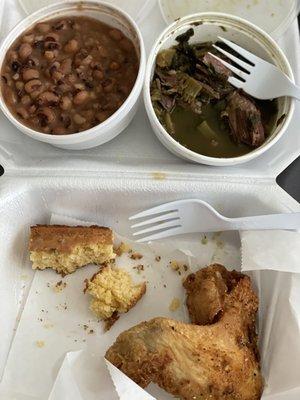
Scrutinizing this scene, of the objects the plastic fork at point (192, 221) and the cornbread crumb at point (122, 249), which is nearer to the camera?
the plastic fork at point (192, 221)

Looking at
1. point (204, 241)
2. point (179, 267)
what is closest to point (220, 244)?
point (204, 241)

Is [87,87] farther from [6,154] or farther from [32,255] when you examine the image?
[32,255]

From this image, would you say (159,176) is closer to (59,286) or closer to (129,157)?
(129,157)

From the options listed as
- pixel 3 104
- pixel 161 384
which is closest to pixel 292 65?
pixel 3 104

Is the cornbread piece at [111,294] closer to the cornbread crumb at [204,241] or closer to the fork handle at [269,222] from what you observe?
the cornbread crumb at [204,241]

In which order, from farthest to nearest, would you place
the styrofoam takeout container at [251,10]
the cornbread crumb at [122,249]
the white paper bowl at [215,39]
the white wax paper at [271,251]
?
the styrofoam takeout container at [251,10], the cornbread crumb at [122,249], the white paper bowl at [215,39], the white wax paper at [271,251]

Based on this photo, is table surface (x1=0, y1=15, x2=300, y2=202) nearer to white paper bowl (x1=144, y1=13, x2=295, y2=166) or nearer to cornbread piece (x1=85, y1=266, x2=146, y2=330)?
white paper bowl (x1=144, y1=13, x2=295, y2=166)

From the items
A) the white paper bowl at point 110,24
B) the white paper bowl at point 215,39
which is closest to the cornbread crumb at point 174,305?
the white paper bowl at point 215,39
